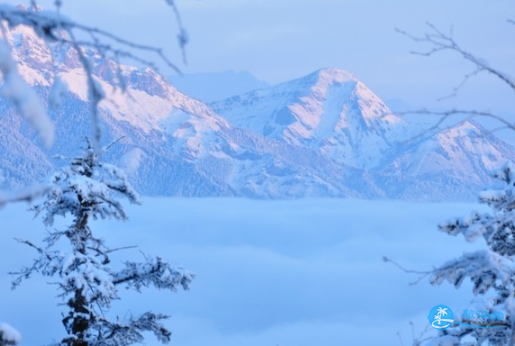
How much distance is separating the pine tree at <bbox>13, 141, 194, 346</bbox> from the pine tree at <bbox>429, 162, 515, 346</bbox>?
17.6 ft

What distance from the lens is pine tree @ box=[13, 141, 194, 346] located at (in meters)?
10.9

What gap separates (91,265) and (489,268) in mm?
8084

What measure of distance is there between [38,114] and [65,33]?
73cm

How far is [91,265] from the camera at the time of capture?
10.8 meters

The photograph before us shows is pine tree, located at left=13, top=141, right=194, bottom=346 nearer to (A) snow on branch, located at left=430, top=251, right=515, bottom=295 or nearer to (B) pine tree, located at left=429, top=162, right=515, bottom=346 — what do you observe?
(B) pine tree, located at left=429, top=162, right=515, bottom=346

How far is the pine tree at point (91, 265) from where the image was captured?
1088cm

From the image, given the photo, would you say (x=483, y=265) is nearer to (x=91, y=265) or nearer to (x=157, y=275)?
(x=91, y=265)

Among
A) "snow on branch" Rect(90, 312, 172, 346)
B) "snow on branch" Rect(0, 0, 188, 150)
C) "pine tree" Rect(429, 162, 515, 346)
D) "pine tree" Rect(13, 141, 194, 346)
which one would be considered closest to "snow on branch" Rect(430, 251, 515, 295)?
"pine tree" Rect(429, 162, 515, 346)

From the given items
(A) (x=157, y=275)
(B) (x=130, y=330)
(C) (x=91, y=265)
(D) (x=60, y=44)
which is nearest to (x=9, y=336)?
(D) (x=60, y=44)

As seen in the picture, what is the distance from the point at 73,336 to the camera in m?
11.1

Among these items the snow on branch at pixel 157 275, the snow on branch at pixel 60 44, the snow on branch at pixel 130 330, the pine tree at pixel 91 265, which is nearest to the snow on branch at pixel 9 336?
the snow on branch at pixel 60 44

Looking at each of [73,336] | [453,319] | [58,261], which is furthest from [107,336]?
[453,319]

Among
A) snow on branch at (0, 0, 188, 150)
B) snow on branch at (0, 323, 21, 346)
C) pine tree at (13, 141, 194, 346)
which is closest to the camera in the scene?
snow on branch at (0, 0, 188, 150)

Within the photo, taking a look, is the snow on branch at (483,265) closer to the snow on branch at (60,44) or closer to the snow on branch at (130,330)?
the snow on branch at (60,44)
